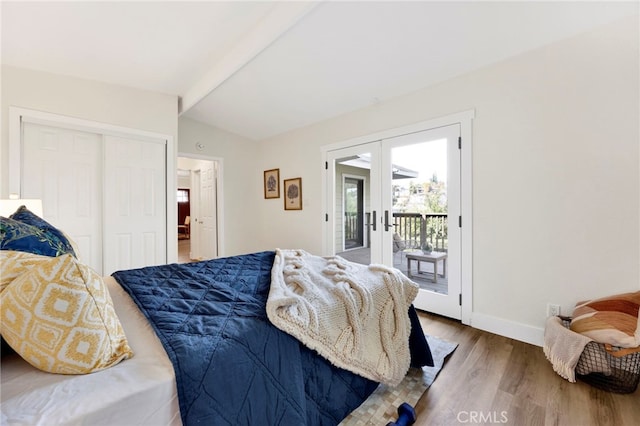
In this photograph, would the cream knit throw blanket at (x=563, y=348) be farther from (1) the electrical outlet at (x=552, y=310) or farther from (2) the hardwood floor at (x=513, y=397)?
(1) the electrical outlet at (x=552, y=310)

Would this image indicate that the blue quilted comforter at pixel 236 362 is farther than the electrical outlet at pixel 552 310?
No

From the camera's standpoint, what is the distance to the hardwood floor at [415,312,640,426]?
1365mm

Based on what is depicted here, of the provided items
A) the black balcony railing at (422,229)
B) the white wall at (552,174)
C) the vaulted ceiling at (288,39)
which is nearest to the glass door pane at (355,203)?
the black balcony railing at (422,229)

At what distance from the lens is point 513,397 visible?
1.51 meters

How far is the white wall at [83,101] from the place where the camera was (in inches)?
96.3

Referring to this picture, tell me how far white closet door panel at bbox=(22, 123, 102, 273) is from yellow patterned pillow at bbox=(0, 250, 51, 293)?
7.25 ft

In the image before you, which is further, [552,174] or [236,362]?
[552,174]

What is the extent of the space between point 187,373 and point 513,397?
176 centimetres

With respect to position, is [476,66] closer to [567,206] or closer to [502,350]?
[567,206]

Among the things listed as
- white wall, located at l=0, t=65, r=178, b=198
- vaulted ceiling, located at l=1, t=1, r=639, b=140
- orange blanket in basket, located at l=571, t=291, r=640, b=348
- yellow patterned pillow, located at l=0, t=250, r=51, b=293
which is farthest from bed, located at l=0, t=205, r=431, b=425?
white wall, located at l=0, t=65, r=178, b=198

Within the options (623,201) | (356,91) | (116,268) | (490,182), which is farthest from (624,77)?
(116,268)

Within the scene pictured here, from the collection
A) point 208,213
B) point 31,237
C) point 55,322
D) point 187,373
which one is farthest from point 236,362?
point 208,213

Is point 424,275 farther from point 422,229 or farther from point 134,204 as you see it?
point 134,204

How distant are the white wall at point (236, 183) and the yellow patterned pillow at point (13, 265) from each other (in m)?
3.63
